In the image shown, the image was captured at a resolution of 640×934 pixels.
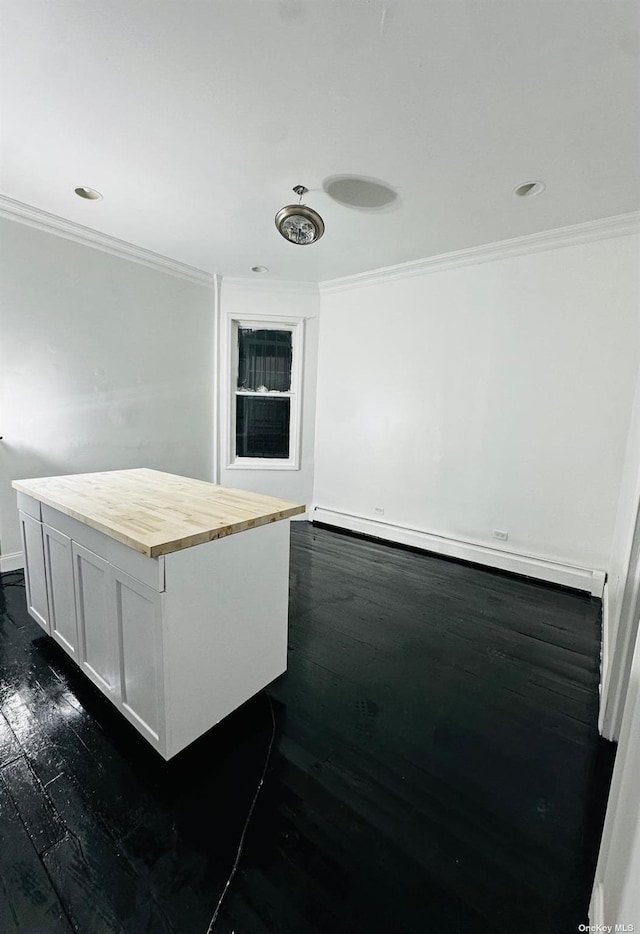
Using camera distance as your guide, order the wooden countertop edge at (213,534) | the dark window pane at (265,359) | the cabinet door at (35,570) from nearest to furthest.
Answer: the wooden countertop edge at (213,534), the cabinet door at (35,570), the dark window pane at (265,359)

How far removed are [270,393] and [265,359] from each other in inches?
15.4

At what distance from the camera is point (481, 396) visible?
320 centimetres

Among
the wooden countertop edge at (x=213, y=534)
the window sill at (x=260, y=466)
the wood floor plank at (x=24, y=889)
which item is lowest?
the wood floor plank at (x=24, y=889)

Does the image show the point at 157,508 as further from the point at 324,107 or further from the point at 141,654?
the point at 324,107

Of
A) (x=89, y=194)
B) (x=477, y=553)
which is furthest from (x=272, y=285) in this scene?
(x=477, y=553)

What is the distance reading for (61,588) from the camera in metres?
1.73

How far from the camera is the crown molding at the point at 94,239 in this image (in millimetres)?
2605

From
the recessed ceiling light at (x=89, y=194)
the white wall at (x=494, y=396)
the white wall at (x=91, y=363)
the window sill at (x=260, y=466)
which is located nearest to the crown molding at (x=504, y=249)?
the white wall at (x=494, y=396)

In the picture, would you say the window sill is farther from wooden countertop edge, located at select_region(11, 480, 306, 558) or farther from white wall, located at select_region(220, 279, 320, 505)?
wooden countertop edge, located at select_region(11, 480, 306, 558)

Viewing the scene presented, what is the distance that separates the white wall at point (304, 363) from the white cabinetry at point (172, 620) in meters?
2.59

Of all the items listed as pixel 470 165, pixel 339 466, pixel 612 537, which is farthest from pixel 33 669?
pixel 612 537

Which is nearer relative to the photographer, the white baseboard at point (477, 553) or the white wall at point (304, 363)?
the white baseboard at point (477, 553)

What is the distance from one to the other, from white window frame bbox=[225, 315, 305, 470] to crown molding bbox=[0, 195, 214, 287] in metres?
0.63

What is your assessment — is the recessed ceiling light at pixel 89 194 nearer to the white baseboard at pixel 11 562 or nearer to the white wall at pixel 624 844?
the white baseboard at pixel 11 562
